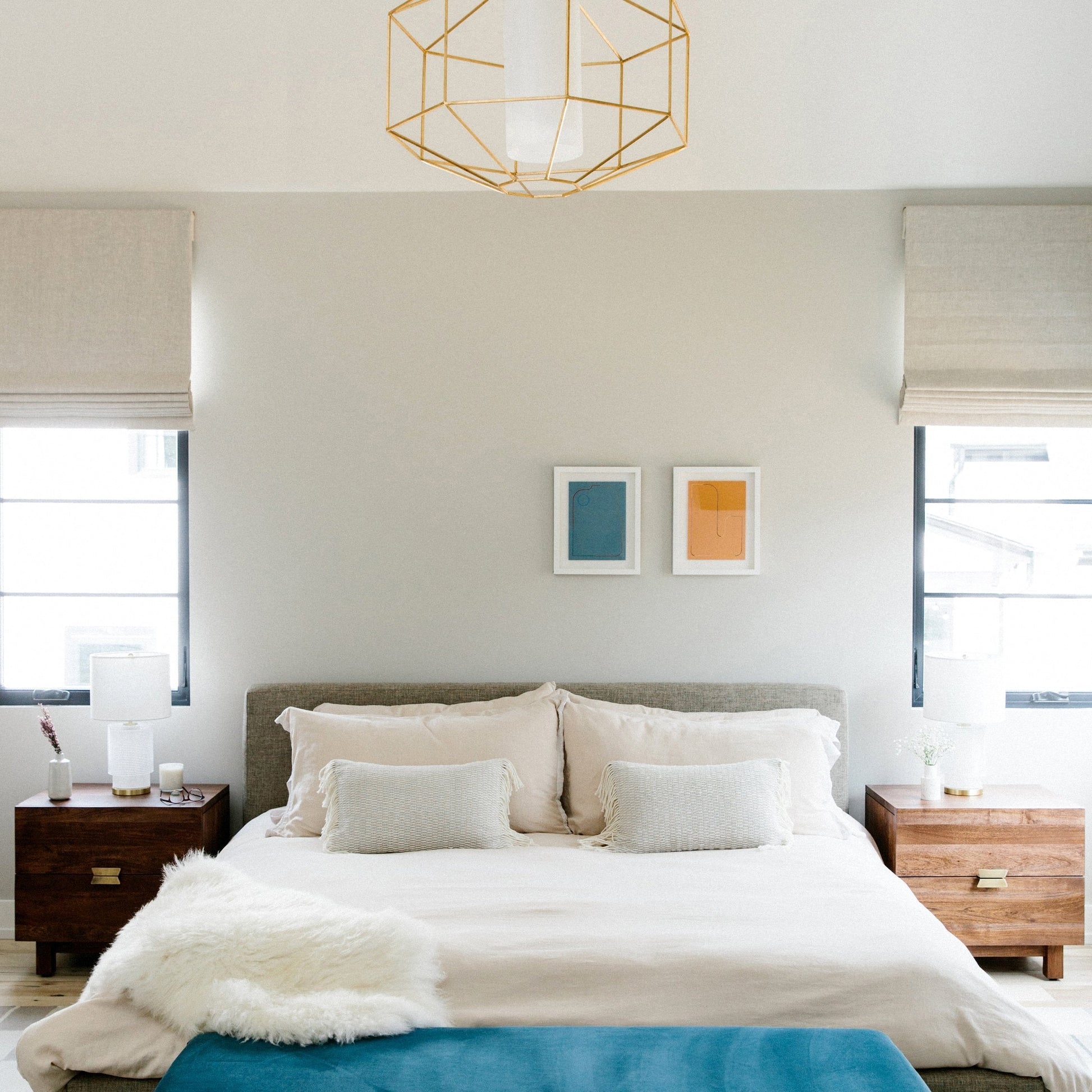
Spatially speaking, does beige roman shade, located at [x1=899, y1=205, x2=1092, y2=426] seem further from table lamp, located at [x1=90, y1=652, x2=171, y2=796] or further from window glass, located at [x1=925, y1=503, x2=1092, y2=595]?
table lamp, located at [x1=90, y1=652, x2=171, y2=796]

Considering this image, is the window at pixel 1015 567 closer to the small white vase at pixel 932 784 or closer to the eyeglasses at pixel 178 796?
the small white vase at pixel 932 784

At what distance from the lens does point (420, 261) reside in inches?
142

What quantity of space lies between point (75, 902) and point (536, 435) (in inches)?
87.2

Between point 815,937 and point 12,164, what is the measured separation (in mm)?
3592

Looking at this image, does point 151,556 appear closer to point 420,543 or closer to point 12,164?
point 420,543

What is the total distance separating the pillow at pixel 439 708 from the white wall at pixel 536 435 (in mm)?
215

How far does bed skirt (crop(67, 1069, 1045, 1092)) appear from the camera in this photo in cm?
191

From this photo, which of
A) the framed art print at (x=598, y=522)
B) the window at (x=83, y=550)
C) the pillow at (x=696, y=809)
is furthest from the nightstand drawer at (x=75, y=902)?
the framed art print at (x=598, y=522)

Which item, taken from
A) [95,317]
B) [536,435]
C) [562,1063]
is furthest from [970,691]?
[95,317]

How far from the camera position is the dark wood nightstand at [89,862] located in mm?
3225

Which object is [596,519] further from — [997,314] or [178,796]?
[178,796]

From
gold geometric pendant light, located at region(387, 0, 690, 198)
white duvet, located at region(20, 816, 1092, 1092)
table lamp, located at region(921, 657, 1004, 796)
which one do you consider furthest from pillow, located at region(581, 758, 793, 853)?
gold geometric pendant light, located at region(387, 0, 690, 198)

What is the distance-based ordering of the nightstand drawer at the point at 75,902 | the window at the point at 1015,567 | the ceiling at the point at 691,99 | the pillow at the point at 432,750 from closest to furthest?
the ceiling at the point at 691,99, the pillow at the point at 432,750, the nightstand drawer at the point at 75,902, the window at the point at 1015,567

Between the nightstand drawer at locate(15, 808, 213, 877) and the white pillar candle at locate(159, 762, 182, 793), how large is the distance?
152 millimetres
